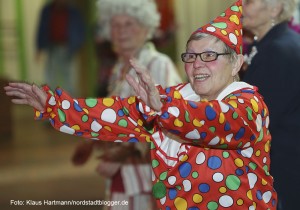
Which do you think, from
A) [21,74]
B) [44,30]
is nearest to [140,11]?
[44,30]

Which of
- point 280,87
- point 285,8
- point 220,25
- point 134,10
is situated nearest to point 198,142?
point 220,25

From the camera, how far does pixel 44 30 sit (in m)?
10.7

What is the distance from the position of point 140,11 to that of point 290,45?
1287 millimetres

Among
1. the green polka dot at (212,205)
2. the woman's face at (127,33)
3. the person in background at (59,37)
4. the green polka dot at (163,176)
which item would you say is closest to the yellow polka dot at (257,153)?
the green polka dot at (212,205)

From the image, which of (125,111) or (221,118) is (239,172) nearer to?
(221,118)

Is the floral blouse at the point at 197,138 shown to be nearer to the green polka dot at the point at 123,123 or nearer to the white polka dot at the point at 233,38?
the green polka dot at the point at 123,123

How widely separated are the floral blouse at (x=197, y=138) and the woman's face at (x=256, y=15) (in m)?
0.78

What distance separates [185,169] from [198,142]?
0.86 feet

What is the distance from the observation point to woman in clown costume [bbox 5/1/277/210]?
242 centimetres

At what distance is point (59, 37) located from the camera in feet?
34.9

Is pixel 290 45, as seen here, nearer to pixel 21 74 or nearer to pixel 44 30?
pixel 44 30

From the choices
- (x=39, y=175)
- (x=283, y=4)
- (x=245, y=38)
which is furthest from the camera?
(x=39, y=175)

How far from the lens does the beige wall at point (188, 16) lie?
32.6 feet

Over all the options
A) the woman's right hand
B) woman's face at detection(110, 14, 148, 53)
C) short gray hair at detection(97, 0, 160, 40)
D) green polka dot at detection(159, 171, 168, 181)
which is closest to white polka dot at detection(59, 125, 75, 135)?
the woman's right hand
